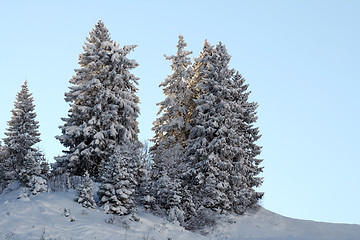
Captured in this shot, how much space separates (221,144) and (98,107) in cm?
973

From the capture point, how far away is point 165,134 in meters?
36.2

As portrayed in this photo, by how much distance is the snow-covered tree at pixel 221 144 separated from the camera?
27781mm

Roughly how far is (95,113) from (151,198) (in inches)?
414

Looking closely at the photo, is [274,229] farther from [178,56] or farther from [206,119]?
[178,56]

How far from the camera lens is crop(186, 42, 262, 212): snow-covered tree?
27781 millimetres

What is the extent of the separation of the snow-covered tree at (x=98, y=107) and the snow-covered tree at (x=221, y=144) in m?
5.39

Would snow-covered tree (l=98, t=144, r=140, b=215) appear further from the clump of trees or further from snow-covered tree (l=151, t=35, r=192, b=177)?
snow-covered tree (l=151, t=35, r=192, b=177)

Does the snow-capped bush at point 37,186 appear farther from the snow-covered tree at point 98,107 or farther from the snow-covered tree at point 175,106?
the snow-covered tree at point 175,106

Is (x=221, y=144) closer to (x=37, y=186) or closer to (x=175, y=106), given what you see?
(x=175, y=106)

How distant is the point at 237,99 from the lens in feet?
112

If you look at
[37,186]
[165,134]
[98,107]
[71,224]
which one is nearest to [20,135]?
[98,107]

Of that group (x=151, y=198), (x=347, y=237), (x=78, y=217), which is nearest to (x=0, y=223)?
(x=78, y=217)

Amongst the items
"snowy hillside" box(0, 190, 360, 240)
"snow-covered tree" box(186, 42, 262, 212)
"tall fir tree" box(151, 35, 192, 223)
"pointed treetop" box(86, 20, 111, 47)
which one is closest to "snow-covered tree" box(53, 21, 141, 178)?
"pointed treetop" box(86, 20, 111, 47)

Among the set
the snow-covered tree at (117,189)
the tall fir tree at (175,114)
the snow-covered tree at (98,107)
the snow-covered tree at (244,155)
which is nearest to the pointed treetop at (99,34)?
the snow-covered tree at (98,107)
